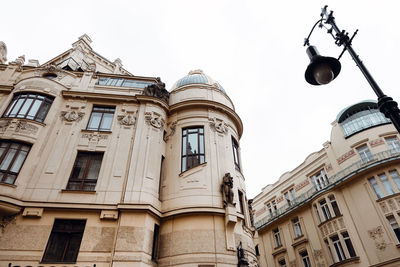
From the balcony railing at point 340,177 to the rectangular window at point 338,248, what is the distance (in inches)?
165

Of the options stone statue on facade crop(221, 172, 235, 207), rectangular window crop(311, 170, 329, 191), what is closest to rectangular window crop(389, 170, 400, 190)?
rectangular window crop(311, 170, 329, 191)

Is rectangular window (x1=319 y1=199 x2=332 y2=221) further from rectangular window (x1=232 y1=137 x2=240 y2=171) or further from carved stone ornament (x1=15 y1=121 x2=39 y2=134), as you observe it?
carved stone ornament (x1=15 y1=121 x2=39 y2=134)

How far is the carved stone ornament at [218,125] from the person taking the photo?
16.4 meters

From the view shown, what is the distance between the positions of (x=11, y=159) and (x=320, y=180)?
26.9 metres

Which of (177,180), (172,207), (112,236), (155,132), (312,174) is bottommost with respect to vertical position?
(112,236)

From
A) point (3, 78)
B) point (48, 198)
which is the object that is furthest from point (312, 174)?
point (3, 78)

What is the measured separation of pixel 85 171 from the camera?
1380 cm

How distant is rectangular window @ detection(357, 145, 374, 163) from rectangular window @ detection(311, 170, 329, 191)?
4.23 meters

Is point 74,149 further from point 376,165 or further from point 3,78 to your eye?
point 376,165

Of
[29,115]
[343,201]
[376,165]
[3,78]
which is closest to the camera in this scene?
[29,115]

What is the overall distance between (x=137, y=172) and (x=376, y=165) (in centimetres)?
1936

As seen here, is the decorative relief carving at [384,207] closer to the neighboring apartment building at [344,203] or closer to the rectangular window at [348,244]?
the neighboring apartment building at [344,203]

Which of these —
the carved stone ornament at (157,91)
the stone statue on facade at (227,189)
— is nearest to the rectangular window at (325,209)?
the stone statue on facade at (227,189)

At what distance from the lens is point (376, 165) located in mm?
20359
